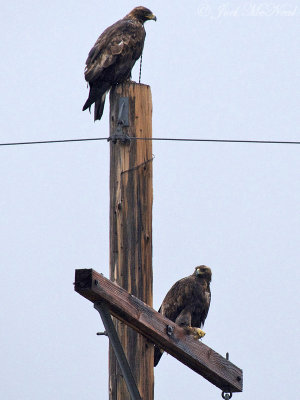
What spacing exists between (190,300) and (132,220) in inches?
141

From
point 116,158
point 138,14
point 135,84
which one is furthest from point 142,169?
point 138,14

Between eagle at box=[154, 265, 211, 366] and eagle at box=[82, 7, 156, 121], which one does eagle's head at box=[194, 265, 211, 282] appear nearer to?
eagle at box=[154, 265, 211, 366]

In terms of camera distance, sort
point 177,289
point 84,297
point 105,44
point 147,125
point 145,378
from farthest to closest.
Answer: point 177,289
point 105,44
point 147,125
point 145,378
point 84,297

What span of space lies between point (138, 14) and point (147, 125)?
13.6 feet

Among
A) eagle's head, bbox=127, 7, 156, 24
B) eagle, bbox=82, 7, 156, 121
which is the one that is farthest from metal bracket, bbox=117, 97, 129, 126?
eagle's head, bbox=127, 7, 156, 24

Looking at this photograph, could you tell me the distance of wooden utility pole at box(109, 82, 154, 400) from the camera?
6.17m

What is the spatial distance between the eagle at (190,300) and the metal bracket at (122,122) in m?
3.24

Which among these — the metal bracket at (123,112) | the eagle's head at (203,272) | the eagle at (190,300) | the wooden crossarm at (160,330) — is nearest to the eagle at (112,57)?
the metal bracket at (123,112)

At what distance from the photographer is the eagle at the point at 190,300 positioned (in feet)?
31.7

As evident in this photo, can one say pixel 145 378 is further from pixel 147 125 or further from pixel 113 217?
pixel 147 125

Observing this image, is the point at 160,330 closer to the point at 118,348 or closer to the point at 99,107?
the point at 118,348

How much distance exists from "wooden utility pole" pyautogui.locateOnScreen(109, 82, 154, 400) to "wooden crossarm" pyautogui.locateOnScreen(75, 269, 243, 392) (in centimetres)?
34

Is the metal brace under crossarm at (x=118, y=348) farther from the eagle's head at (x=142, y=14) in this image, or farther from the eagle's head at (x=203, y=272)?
the eagle's head at (x=142, y=14)

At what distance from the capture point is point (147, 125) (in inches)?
260
